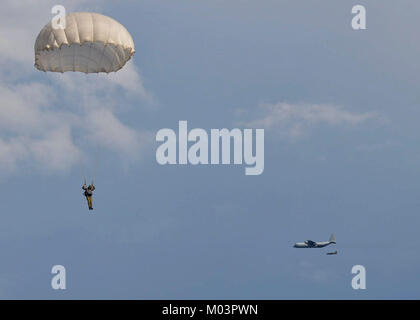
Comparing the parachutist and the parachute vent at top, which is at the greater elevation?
the parachute vent at top

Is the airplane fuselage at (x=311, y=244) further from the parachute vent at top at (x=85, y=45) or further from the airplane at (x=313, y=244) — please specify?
the parachute vent at top at (x=85, y=45)

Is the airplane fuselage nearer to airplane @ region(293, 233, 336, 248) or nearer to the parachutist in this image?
airplane @ region(293, 233, 336, 248)

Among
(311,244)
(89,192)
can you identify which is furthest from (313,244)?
(89,192)

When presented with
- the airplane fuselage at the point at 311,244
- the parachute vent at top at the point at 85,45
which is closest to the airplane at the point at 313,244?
the airplane fuselage at the point at 311,244

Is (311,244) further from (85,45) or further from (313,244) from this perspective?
(85,45)

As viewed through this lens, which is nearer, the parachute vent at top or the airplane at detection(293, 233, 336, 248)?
the parachute vent at top

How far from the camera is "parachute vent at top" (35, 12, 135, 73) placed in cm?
7688

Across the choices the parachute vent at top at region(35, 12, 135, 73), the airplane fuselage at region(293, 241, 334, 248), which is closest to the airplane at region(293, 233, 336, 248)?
the airplane fuselage at region(293, 241, 334, 248)

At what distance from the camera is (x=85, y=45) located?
78.0m
